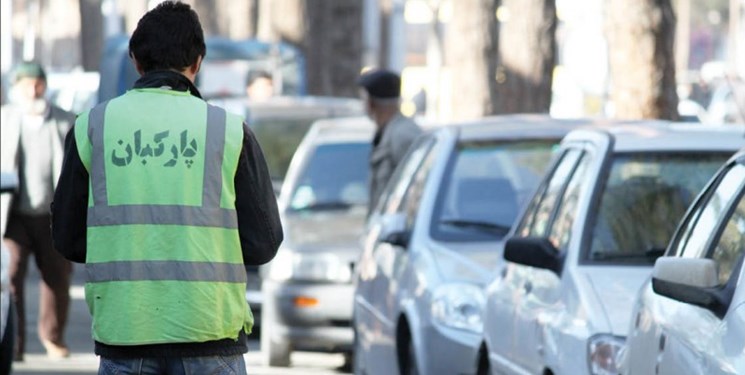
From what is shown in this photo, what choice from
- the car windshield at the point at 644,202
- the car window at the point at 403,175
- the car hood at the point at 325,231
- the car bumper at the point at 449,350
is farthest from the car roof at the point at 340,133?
the car windshield at the point at 644,202

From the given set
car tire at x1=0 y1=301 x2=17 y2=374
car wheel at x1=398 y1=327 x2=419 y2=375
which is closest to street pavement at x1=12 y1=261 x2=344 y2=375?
car tire at x1=0 y1=301 x2=17 y2=374

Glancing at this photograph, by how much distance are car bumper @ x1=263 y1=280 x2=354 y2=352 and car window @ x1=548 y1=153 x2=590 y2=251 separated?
490 cm

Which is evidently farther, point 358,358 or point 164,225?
point 358,358

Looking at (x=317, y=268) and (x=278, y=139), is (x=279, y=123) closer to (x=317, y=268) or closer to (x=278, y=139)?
(x=278, y=139)

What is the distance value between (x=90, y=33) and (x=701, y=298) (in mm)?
47295

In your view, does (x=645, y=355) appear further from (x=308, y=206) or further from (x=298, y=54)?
(x=298, y=54)

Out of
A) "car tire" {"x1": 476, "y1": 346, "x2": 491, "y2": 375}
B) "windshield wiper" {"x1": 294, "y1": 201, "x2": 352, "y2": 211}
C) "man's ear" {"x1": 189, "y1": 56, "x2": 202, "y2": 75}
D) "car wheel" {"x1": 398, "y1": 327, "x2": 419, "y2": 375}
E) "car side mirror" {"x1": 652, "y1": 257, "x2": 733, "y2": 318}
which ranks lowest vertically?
"car wheel" {"x1": 398, "y1": 327, "x2": 419, "y2": 375}

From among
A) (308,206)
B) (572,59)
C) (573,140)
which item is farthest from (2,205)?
(572,59)

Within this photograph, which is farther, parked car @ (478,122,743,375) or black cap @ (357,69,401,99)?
black cap @ (357,69,401,99)

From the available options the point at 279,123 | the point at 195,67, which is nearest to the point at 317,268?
the point at 279,123

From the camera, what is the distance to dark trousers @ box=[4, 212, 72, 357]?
44.9 feet

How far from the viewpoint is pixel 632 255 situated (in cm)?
789

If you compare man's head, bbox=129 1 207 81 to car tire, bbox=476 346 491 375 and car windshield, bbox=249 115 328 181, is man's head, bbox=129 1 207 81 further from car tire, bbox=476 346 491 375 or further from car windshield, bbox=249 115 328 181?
car windshield, bbox=249 115 328 181

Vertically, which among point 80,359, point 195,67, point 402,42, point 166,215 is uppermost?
point 195,67
